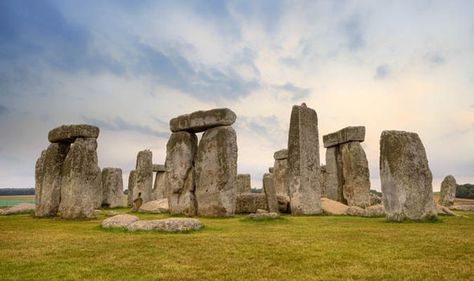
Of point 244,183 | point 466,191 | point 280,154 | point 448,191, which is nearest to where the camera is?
point 448,191

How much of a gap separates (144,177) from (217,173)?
11.5 meters

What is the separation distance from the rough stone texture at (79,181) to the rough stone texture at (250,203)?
634 cm

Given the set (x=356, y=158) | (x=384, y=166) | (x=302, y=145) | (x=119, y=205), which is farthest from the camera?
(x=119, y=205)

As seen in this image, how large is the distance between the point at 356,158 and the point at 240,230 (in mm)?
11485

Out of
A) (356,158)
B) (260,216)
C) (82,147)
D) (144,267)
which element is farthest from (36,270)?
(356,158)

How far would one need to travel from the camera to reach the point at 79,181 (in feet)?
46.2

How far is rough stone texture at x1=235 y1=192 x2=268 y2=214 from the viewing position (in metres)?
17.5

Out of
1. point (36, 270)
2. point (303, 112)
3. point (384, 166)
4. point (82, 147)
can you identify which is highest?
point (303, 112)

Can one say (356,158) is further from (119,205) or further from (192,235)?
(119,205)

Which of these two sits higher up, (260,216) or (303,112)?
(303,112)

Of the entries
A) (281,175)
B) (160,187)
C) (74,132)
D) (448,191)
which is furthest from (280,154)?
(74,132)

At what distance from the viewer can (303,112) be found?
16438mm

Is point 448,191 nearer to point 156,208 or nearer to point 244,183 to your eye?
point 244,183

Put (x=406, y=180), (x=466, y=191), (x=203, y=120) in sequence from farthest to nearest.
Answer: (x=466, y=191), (x=203, y=120), (x=406, y=180)
